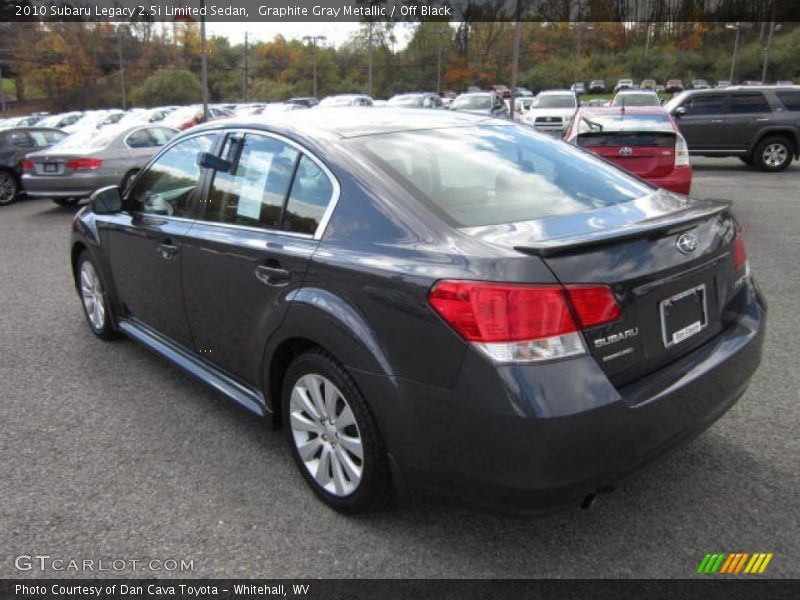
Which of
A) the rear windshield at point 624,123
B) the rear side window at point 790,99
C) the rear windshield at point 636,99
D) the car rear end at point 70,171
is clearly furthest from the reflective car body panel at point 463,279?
the rear windshield at point 636,99

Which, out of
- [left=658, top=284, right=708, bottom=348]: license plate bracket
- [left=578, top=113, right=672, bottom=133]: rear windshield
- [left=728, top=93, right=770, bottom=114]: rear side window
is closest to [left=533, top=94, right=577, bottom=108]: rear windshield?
[left=728, top=93, right=770, bottom=114]: rear side window

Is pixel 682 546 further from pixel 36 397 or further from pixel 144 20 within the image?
pixel 144 20

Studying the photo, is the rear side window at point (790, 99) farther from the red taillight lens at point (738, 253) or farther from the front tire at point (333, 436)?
the front tire at point (333, 436)

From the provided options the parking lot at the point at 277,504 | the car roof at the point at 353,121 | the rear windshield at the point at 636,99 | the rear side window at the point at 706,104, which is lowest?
the parking lot at the point at 277,504

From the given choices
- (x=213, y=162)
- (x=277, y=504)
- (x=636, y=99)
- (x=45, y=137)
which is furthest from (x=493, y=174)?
(x=636, y=99)

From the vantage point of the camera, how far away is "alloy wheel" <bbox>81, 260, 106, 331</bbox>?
4.82m

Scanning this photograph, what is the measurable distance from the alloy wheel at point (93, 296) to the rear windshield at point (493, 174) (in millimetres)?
2792

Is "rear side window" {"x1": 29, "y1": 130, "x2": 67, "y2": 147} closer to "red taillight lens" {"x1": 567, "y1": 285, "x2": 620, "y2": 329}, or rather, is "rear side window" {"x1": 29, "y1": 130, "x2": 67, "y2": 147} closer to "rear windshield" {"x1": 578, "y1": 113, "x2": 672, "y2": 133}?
"rear windshield" {"x1": 578, "y1": 113, "x2": 672, "y2": 133}

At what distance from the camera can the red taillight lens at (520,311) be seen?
2105mm

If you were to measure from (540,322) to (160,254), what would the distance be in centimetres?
245

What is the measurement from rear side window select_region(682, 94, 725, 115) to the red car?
24.3 feet

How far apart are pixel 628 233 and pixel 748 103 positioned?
14842mm

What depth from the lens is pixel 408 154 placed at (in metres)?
2.93

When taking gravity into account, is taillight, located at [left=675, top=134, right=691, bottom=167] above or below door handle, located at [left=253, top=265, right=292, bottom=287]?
above
